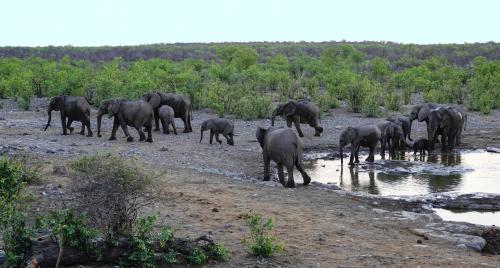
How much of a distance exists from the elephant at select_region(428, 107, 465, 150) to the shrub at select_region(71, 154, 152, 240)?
15823 millimetres

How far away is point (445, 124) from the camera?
22.5 meters

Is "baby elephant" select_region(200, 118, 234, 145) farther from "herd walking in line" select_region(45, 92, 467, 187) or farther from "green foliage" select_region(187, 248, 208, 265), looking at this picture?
"green foliage" select_region(187, 248, 208, 265)

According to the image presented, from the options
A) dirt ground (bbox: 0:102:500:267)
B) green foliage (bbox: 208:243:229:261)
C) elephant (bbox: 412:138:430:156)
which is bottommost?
elephant (bbox: 412:138:430:156)

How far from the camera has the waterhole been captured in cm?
1526

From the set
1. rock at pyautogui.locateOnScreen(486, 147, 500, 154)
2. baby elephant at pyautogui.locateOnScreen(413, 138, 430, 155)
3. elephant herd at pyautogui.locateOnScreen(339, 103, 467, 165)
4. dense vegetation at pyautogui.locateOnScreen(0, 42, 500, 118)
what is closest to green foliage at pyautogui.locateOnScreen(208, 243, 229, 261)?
elephant herd at pyautogui.locateOnScreen(339, 103, 467, 165)

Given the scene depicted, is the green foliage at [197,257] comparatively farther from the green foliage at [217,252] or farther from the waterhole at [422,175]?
the waterhole at [422,175]

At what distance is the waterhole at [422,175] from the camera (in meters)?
15.3

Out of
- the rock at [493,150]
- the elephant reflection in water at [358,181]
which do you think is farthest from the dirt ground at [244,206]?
the rock at [493,150]

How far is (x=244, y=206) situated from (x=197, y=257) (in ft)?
12.6

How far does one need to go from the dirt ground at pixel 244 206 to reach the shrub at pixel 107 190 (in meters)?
0.76

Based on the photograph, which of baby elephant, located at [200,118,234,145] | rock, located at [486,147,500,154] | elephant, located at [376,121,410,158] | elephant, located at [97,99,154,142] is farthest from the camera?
rock, located at [486,147,500,154]

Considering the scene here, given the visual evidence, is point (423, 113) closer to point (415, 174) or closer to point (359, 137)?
point (359, 137)

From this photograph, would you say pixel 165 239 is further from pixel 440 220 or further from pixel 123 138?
pixel 123 138

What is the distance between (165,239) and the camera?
8.25m
